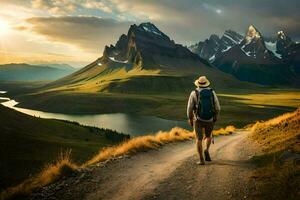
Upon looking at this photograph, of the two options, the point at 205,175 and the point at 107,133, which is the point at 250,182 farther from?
the point at 107,133

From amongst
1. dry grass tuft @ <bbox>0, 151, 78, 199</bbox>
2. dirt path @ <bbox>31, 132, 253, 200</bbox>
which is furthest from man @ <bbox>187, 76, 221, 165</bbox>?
dry grass tuft @ <bbox>0, 151, 78, 199</bbox>

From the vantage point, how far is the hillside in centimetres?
5191

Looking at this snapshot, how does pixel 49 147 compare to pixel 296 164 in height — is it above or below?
below

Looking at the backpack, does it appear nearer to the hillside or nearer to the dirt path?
the dirt path

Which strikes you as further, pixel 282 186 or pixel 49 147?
pixel 49 147

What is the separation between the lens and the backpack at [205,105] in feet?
54.7

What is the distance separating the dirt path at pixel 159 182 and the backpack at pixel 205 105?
2087mm

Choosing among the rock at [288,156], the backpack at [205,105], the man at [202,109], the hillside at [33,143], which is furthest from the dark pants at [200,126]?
the hillside at [33,143]

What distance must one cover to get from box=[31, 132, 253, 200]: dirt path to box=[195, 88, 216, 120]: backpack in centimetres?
209

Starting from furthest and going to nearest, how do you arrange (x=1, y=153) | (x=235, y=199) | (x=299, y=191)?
(x=1, y=153) → (x=235, y=199) → (x=299, y=191)

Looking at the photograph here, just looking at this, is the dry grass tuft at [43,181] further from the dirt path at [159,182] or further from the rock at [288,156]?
the rock at [288,156]

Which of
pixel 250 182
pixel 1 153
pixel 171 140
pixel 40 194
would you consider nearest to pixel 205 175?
pixel 250 182

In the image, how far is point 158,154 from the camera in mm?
21500

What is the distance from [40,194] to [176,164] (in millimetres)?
6338
